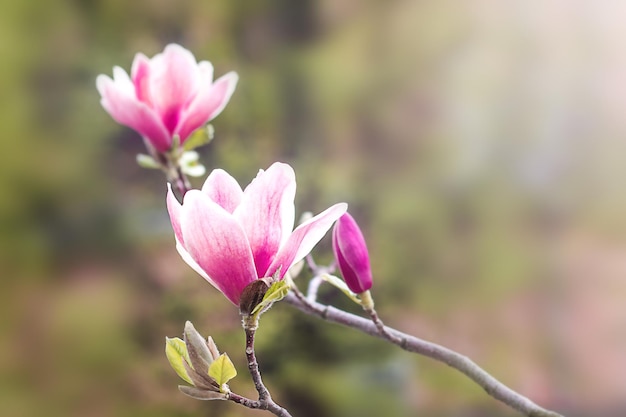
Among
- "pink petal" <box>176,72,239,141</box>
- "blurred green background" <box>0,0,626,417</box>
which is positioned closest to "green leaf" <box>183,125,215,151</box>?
"pink petal" <box>176,72,239,141</box>

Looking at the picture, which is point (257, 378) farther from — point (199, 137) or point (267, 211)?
point (199, 137)

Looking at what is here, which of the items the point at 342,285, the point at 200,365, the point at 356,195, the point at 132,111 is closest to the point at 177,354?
the point at 200,365

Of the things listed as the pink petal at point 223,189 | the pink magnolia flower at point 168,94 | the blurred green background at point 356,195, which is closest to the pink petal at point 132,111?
the pink magnolia flower at point 168,94

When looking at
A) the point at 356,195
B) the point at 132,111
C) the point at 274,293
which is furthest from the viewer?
the point at 356,195

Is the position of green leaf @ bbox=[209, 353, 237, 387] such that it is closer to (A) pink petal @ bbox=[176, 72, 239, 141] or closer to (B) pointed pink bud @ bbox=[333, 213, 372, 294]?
(B) pointed pink bud @ bbox=[333, 213, 372, 294]

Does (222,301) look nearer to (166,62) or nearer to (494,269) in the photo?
(494,269)

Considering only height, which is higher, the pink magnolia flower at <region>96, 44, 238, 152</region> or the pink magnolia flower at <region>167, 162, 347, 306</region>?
the pink magnolia flower at <region>96, 44, 238, 152</region>

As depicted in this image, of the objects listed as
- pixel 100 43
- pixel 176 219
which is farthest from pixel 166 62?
pixel 100 43
